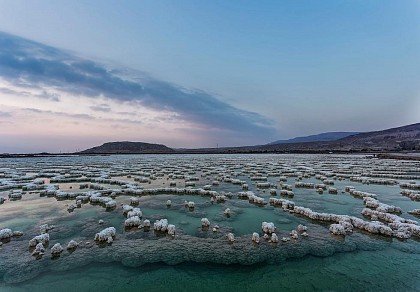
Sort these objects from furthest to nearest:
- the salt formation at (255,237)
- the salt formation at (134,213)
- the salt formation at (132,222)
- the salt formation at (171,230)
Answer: the salt formation at (134,213) → the salt formation at (132,222) → the salt formation at (171,230) → the salt formation at (255,237)

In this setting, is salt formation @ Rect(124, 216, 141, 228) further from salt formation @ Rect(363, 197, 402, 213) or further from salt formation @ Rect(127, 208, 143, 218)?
salt formation @ Rect(363, 197, 402, 213)

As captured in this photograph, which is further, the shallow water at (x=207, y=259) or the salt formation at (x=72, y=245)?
the salt formation at (x=72, y=245)

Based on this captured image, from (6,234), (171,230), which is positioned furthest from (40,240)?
(171,230)

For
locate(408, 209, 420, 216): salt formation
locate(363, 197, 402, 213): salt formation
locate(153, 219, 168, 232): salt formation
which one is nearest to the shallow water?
locate(153, 219, 168, 232): salt formation

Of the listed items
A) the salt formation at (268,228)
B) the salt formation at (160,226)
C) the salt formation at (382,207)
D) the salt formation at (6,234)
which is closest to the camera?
the salt formation at (6,234)

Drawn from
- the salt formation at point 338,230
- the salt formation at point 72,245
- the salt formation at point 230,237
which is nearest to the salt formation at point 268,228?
the salt formation at point 230,237

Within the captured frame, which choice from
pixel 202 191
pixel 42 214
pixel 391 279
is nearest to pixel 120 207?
pixel 42 214

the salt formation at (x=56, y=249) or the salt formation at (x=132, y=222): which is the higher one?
the salt formation at (x=132, y=222)

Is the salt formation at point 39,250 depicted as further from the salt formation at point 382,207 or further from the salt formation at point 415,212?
the salt formation at point 415,212

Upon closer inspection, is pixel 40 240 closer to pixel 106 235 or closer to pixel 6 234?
pixel 6 234

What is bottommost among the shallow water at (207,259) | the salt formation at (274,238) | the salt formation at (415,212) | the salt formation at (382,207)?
the shallow water at (207,259)

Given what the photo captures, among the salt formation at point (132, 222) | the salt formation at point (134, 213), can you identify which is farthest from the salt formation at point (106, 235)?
the salt formation at point (134, 213)
